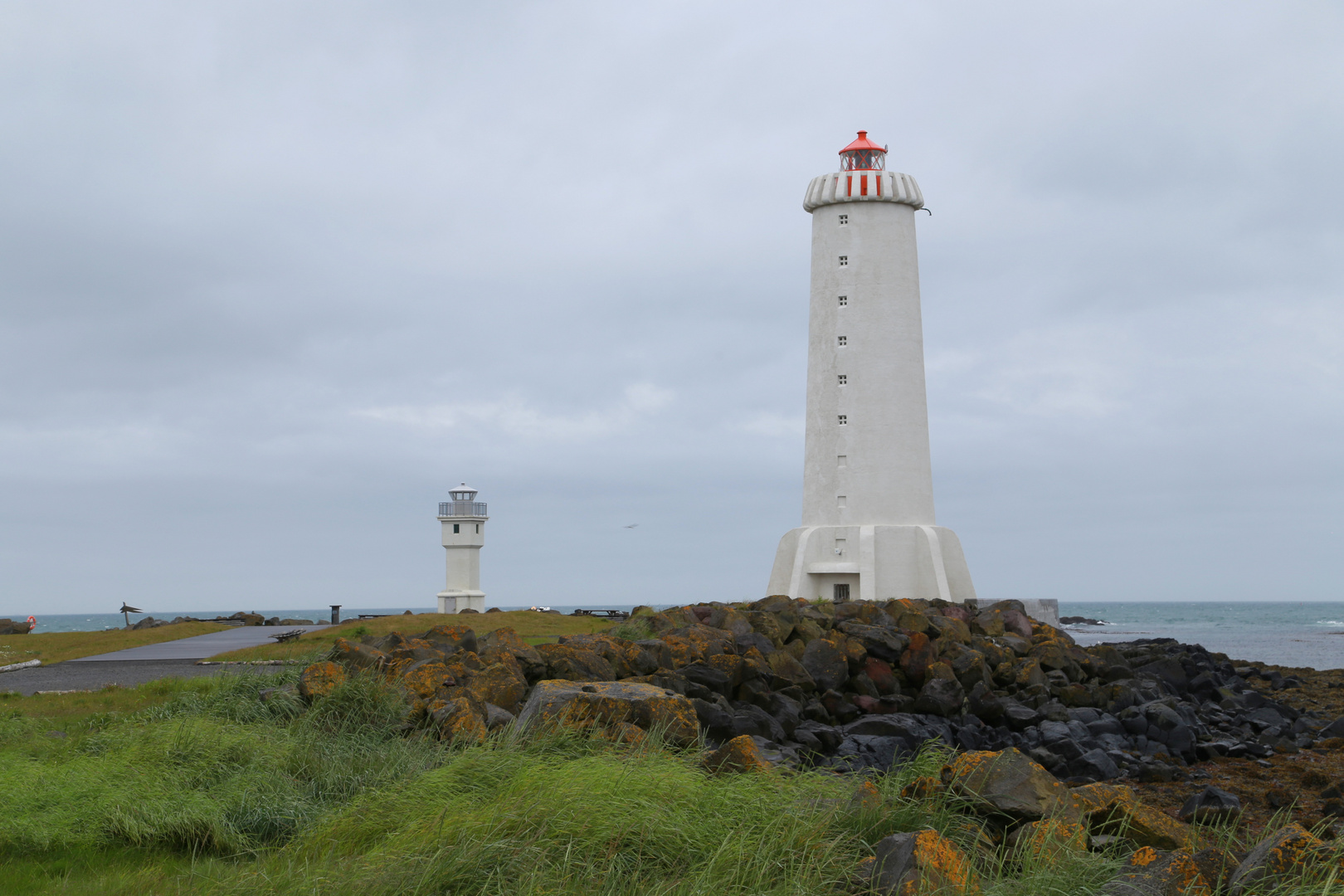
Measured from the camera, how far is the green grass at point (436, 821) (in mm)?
5207

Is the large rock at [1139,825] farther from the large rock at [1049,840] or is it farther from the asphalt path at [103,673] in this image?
the asphalt path at [103,673]

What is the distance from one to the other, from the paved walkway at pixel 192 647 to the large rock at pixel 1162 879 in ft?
46.6

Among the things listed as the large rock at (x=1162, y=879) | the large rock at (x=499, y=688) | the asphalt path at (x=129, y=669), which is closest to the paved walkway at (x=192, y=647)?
the asphalt path at (x=129, y=669)

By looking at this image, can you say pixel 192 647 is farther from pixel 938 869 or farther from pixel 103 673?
pixel 938 869

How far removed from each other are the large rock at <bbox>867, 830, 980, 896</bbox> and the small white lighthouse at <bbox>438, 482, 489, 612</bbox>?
117ft

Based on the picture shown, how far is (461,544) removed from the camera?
40.6 metres

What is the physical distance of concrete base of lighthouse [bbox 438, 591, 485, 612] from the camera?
40.5 meters

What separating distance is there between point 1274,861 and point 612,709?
4432mm

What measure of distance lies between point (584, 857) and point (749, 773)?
177 centimetres

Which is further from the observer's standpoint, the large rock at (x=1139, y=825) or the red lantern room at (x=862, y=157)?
the red lantern room at (x=862, y=157)

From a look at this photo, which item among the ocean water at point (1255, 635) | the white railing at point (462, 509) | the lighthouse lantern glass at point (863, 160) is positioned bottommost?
the ocean water at point (1255, 635)

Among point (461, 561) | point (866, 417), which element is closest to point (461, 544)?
point (461, 561)

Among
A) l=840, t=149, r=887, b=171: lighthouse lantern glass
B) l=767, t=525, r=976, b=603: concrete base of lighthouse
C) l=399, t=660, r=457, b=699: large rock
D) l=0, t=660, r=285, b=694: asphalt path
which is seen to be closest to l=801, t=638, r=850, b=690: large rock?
l=399, t=660, r=457, b=699: large rock

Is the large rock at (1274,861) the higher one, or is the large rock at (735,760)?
the large rock at (735,760)
